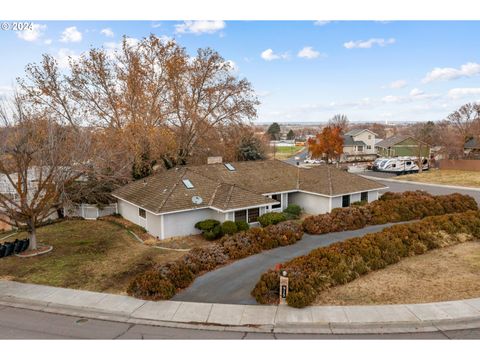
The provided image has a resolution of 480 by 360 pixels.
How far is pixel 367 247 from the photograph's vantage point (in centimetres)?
1656

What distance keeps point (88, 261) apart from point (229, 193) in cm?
889

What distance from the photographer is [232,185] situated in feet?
77.1

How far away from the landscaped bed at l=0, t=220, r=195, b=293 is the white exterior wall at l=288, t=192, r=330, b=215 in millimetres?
12047

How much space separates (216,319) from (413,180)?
133ft

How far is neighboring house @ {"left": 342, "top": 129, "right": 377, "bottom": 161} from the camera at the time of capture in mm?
71250

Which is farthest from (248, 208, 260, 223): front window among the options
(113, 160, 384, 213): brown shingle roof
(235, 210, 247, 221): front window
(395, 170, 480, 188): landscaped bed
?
(395, 170, 480, 188): landscaped bed

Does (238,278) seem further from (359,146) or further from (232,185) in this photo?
(359,146)

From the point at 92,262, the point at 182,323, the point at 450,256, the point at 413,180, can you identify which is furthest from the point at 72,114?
the point at 413,180

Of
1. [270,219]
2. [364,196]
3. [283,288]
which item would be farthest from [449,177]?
[283,288]

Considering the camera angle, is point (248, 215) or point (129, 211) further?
point (129, 211)

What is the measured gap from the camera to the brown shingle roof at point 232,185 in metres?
21.8

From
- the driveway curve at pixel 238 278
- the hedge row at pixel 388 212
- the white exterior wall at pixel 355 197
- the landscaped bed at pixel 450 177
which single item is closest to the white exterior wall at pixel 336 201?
the white exterior wall at pixel 355 197

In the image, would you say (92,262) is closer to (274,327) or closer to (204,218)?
(204,218)

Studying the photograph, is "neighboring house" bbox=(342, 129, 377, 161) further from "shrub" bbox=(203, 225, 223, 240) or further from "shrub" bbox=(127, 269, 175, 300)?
"shrub" bbox=(127, 269, 175, 300)
